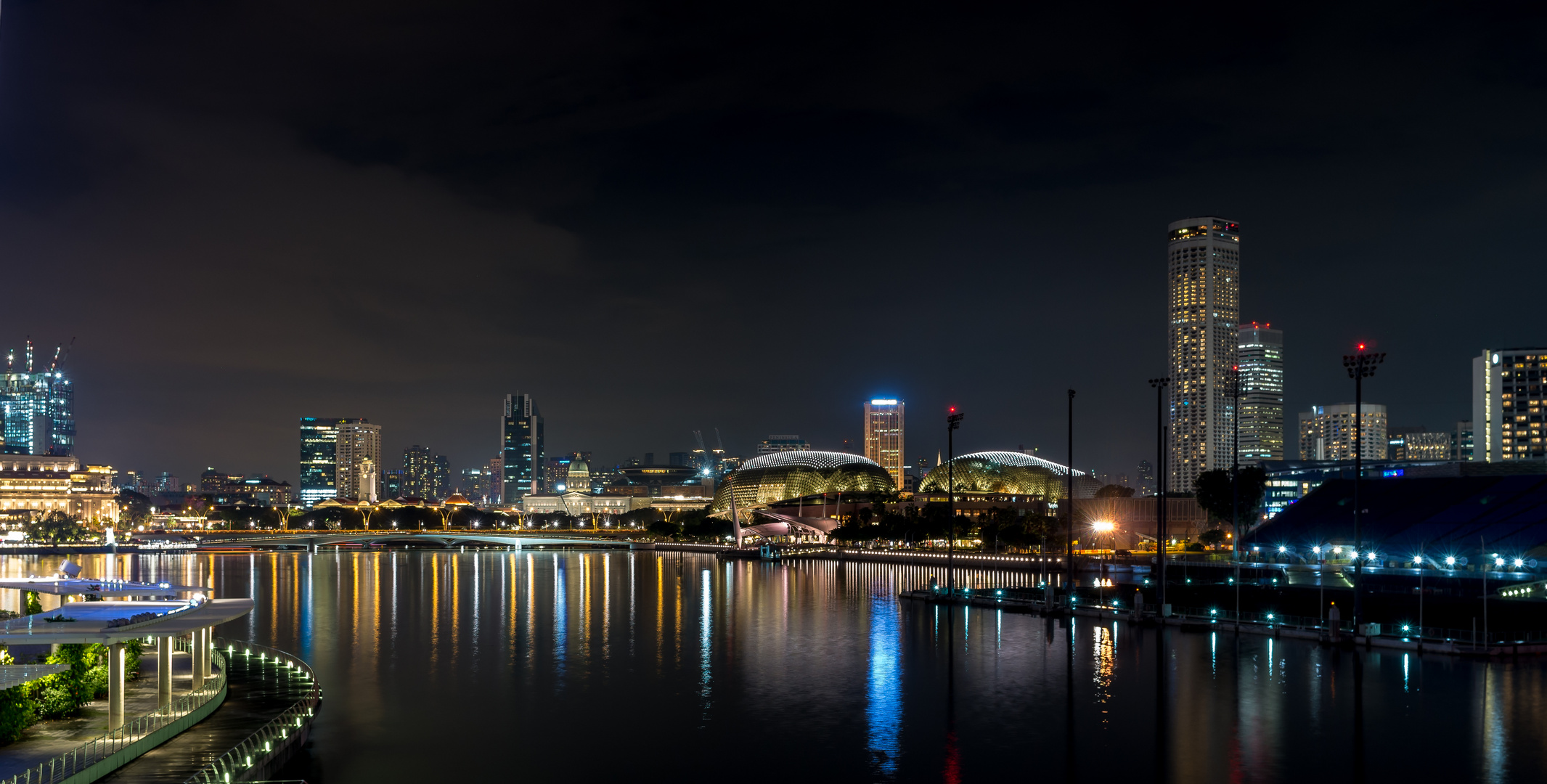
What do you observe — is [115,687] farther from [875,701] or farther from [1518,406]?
[1518,406]

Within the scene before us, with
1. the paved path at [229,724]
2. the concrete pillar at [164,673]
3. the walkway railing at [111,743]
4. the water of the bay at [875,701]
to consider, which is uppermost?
the concrete pillar at [164,673]

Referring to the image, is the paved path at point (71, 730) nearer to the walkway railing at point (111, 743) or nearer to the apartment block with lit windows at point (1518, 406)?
the walkway railing at point (111, 743)

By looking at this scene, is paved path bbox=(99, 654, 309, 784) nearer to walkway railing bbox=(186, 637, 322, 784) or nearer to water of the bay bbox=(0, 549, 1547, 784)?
walkway railing bbox=(186, 637, 322, 784)

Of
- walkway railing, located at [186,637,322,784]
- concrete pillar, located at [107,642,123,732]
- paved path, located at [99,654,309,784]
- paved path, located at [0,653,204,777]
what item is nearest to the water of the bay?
walkway railing, located at [186,637,322,784]

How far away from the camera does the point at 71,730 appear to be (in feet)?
99.6

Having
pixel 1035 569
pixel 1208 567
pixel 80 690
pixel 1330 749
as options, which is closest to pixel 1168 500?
pixel 1035 569

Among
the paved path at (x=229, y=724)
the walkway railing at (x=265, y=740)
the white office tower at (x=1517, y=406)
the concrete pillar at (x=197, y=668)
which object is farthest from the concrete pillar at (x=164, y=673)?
the white office tower at (x=1517, y=406)

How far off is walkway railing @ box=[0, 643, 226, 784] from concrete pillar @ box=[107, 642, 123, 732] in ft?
0.83

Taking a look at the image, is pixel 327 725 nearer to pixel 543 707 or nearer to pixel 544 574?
pixel 543 707

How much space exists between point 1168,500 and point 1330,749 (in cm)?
11469

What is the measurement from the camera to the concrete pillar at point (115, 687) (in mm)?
29109

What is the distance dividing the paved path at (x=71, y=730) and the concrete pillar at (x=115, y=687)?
83 cm

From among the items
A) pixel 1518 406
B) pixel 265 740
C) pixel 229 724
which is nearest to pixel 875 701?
pixel 265 740

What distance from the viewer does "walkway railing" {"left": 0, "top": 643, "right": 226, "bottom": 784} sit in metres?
25.4
